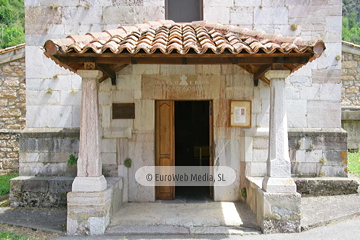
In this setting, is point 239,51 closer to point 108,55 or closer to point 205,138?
point 108,55

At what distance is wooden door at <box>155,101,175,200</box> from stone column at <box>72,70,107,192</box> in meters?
1.74

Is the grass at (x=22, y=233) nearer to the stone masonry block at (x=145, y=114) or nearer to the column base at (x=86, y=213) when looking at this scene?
the column base at (x=86, y=213)

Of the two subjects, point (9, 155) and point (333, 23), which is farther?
point (9, 155)

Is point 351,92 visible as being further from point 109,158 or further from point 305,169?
point 109,158

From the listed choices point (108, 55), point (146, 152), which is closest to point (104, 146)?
point (146, 152)

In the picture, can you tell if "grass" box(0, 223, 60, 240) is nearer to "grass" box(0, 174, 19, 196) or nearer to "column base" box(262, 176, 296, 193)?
"grass" box(0, 174, 19, 196)

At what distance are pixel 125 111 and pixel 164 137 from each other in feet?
3.19

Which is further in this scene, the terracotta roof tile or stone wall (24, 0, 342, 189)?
stone wall (24, 0, 342, 189)

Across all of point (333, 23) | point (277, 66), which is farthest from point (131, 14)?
point (333, 23)

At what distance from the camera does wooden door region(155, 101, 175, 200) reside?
581cm

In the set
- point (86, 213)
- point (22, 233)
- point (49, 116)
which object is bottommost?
point (22, 233)

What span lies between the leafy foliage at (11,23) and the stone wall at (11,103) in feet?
64.5

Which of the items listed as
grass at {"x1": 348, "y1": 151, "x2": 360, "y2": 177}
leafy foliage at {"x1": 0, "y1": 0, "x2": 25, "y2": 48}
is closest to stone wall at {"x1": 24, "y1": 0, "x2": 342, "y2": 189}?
grass at {"x1": 348, "y1": 151, "x2": 360, "y2": 177}

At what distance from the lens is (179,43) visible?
4051 millimetres
